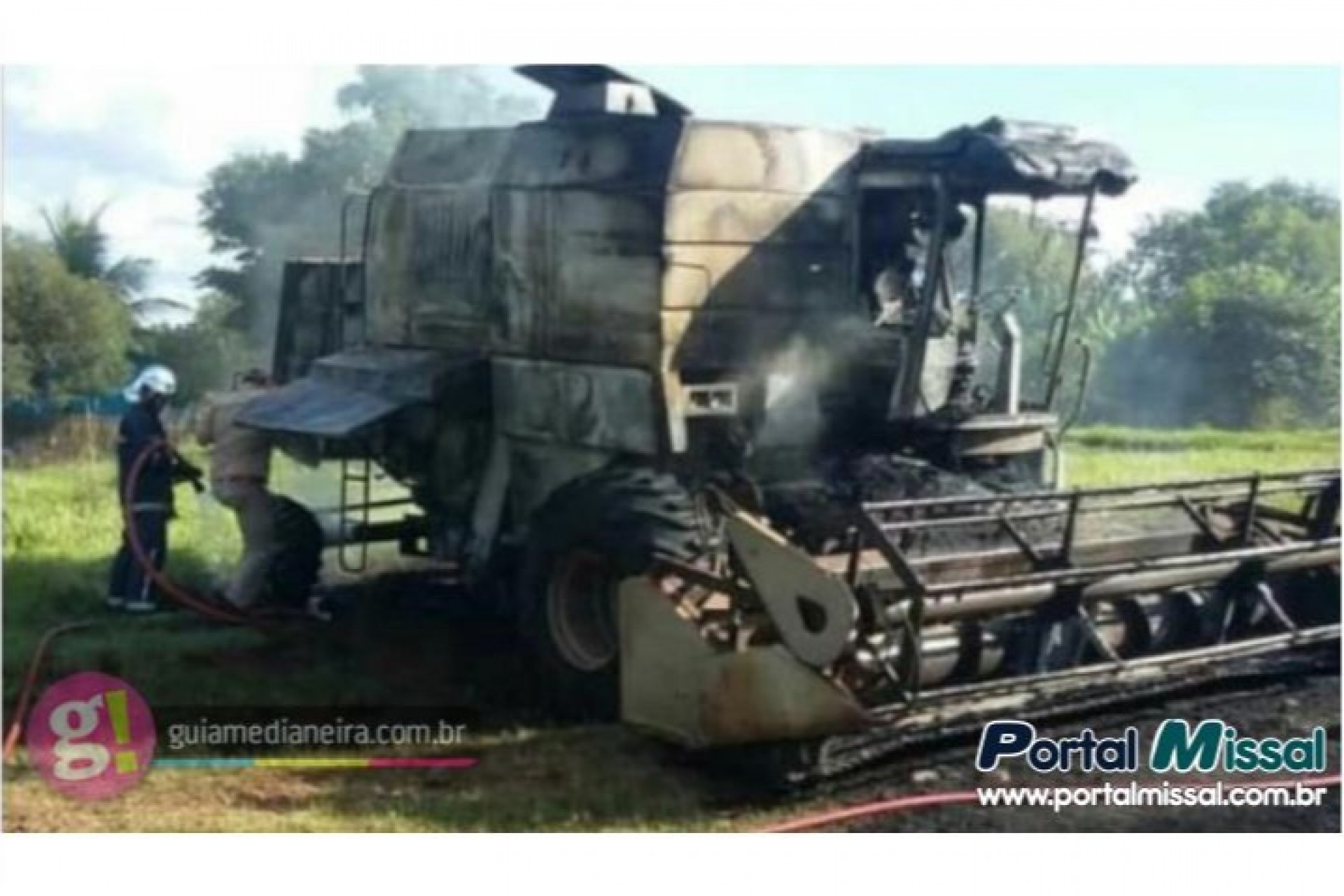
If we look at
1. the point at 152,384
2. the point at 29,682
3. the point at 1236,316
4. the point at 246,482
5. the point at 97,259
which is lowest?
the point at 29,682

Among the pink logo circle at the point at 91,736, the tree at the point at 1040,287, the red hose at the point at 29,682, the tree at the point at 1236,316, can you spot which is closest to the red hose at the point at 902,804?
the tree at the point at 1236,316

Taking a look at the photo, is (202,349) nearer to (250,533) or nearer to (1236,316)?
(250,533)

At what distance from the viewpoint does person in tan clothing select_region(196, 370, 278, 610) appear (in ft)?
29.7

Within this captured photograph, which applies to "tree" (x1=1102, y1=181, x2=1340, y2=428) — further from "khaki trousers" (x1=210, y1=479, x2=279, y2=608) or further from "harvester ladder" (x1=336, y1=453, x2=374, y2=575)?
"khaki trousers" (x1=210, y1=479, x2=279, y2=608)

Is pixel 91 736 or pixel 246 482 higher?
pixel 246 482

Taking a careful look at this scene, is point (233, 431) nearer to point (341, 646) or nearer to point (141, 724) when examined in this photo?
point (341, 646)

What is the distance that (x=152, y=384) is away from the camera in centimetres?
818

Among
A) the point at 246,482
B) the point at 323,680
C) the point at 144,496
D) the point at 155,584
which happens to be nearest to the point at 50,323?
the point at 144,496

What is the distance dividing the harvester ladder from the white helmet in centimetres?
118

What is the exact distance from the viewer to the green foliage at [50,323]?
7289 mm

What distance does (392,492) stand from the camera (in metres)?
9.45

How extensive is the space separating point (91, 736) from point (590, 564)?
1941 millimetres

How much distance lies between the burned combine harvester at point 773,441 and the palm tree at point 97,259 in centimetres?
125

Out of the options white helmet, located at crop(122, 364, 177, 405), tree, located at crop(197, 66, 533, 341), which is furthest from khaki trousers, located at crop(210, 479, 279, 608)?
white helmet, located at crop(122, 364, 177, 405)
